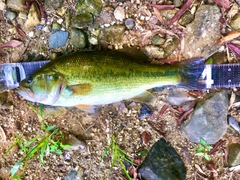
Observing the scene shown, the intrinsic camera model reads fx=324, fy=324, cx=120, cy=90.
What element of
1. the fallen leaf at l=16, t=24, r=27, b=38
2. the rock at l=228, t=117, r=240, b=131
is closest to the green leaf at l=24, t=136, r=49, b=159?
the fallen leaf at l=16, t=24, r=27, b=38

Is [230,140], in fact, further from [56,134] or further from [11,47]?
[11,47]

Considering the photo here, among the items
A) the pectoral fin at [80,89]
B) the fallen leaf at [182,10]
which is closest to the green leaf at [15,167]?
the pectoral fin at [80,89]

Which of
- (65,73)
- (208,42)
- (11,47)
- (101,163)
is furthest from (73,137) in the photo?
(208,42)

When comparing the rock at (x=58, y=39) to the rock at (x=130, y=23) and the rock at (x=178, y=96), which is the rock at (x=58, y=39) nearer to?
the rock at (x=130, y=23)

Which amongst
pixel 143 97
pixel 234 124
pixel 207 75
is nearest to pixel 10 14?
pixel 143 97

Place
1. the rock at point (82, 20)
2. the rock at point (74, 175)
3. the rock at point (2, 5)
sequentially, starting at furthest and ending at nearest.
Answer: the rock at point (74, 175) → the rock at point (2, 5) → the rock at point (82, 20)

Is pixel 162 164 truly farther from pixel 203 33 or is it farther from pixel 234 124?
pixel 203 33
